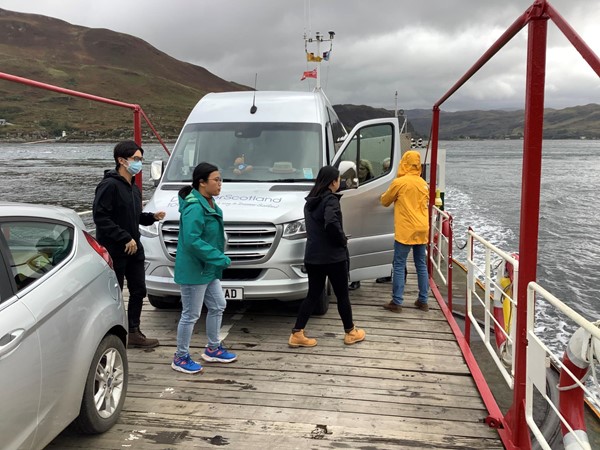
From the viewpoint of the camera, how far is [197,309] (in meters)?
4.20

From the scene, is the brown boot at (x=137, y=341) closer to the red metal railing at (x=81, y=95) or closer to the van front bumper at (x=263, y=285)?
the van front bumper at (x=263, y=285)

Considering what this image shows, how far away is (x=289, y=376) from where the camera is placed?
4.29m

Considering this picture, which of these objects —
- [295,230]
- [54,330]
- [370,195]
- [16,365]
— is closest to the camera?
[16,365]

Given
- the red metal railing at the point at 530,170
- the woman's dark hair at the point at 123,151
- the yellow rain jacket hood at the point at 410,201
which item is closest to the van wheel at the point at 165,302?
the woman's dark hair at the point at 123,151

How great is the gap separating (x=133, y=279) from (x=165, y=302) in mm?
1148

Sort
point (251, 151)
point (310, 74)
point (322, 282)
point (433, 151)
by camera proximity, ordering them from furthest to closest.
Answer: point (310, 74) < point (433, 151) < point (251, 151) < point (322, 282)

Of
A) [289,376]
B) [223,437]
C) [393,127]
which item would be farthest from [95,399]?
[393,127]

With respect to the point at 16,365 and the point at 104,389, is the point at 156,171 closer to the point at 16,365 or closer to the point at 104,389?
the point at 104,389

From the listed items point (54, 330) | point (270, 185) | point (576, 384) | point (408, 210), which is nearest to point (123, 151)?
point (270, 185)

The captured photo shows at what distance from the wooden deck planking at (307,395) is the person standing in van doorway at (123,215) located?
2.77 feet

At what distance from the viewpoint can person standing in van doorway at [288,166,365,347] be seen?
450cm

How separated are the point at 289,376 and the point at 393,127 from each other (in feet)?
11.1

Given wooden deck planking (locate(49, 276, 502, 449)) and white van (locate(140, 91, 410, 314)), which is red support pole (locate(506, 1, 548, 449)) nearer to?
wooden deck planking (locate(49, 276, 502, 449))

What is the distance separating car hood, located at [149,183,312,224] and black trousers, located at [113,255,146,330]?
2.17 ft
